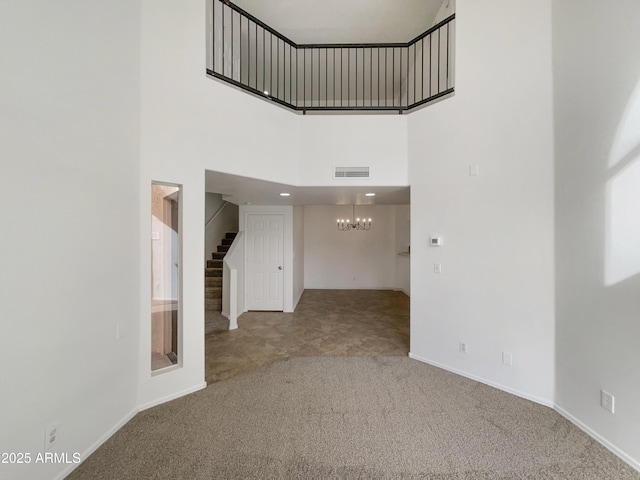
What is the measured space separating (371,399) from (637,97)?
3.19 metres

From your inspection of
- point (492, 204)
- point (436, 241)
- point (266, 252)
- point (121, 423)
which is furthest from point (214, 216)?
point (492, 204)

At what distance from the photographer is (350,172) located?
10.9 feet

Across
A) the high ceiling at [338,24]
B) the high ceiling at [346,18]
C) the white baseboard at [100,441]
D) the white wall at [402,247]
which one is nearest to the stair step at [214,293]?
the high ceiling at [338,24]

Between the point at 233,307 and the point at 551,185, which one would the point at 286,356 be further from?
the point at 551,185

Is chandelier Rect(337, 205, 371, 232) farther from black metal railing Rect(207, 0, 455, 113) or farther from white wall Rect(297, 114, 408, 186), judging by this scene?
white wall Rect(297, 114, 408, 186)

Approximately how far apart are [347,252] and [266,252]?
3.20 meters

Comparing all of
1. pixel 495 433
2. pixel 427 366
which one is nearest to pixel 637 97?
pixel 495 433

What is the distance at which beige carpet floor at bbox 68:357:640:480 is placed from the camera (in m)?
1.67

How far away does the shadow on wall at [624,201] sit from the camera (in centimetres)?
175

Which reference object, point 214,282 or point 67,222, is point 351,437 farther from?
point 214,282

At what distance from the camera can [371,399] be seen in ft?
7.92

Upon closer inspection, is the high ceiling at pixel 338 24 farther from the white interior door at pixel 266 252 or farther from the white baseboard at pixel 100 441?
the white baseboard at pixel 100 441

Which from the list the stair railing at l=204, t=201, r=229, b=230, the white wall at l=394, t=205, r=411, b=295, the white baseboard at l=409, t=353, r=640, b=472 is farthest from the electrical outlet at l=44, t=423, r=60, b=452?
the white wall at l=394, t=205, r=411, b=295

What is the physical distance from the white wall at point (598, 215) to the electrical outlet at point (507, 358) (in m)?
0.36
